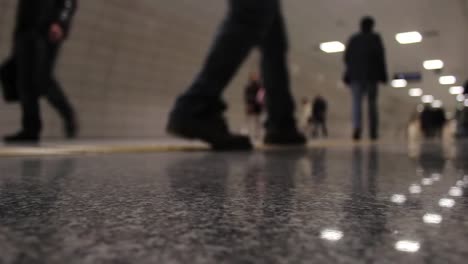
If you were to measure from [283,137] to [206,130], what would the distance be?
98cm

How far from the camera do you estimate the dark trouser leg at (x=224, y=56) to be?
2.35 meters

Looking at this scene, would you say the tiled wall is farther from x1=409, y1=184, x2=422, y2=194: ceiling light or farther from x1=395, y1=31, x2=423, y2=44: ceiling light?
x1=409, y1=184, x2=422, y2=194: ceiling light

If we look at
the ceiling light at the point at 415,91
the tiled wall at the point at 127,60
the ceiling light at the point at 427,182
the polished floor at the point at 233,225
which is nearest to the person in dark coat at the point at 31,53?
the polished floor at the point at 233,225

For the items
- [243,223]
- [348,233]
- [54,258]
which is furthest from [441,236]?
[54,258]

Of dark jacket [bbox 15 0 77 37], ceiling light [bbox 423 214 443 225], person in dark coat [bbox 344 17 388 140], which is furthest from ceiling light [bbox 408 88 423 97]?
ceiling light [bbox 423 214 443 225]

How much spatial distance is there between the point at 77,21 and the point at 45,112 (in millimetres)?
2076

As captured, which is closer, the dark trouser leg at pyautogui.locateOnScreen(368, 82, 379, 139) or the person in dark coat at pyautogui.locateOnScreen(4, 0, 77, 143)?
the person in dark coat at pyautogui.locateOnScreen(4, 0, 77, 143)

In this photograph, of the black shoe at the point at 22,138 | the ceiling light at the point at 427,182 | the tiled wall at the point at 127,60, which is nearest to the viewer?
the ceiling light at the point at 427,182

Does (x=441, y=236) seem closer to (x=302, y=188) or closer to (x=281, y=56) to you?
(x=302, y=188)

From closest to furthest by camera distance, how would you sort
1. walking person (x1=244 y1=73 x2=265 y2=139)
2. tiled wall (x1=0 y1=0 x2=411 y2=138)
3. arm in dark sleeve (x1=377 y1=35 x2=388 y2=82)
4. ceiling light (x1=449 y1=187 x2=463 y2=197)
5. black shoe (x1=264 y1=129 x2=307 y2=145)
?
ceiling light (x1=449 y1=187 x2=463 y2=197) < black shoe (x1=264 y1=129 x2=307 y2=145) < arm in dark sleeve (x1=377 y1=35 x2=388 y2=82) < tiled wall (x1=0 y1=0 x2=411 y2=138) < walking person (x1=244 y1=73 x2=265 y2=139)

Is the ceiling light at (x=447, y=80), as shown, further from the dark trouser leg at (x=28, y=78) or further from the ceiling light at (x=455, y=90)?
the dark trouser leg at (x=28, y=78)

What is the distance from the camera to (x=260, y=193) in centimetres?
71

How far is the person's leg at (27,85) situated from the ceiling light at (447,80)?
28.3 metres

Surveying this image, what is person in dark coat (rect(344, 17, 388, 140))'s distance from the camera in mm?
5961
